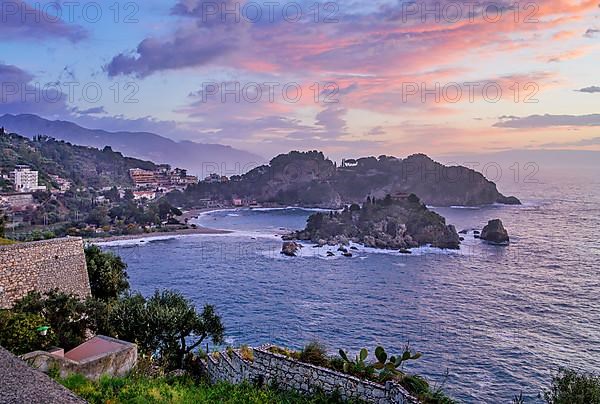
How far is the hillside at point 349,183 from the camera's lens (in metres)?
96.6

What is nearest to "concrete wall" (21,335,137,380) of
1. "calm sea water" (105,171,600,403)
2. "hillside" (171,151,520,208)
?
"calm sea water" (105,171,600,403)

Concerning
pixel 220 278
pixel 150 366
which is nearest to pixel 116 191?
pixel 220 278

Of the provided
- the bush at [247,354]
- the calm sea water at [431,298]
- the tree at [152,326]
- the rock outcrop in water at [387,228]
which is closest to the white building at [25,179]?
the calm sea water at [431,298]

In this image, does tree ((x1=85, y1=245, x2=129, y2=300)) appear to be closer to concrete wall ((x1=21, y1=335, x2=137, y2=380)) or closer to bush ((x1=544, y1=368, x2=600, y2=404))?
concrete wall ((x1=21, y1=335, x2=137, y2=380))

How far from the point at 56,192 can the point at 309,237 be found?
152 ft

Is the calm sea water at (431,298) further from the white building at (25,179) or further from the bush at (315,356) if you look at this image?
the white building at (25,179)

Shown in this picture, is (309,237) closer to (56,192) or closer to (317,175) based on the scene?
(56,192)

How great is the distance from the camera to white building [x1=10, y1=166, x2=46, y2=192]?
69375mm

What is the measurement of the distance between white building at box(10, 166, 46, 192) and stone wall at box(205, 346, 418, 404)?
7165 cm

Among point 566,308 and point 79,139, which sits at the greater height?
point 79,139

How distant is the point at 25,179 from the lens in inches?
2835

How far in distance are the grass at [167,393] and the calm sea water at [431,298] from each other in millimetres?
11433

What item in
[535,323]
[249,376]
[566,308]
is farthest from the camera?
[566,308]

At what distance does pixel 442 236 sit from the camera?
50.9 meters
